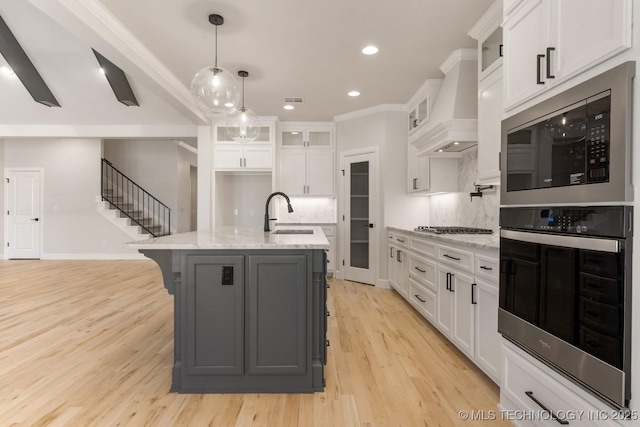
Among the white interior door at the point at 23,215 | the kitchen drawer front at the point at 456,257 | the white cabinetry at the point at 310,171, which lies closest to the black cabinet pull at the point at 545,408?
the kitchen drawer front at the point at 456,257

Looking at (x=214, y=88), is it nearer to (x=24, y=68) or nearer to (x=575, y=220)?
(x=575, y=220)

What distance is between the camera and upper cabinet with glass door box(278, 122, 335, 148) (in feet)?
20.1

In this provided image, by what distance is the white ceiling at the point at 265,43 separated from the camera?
2760 millimetres

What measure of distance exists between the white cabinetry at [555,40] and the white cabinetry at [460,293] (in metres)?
1.02

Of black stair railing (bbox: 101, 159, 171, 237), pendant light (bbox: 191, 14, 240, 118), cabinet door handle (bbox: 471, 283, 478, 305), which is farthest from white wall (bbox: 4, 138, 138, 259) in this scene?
cabinet door handle (bbox: 471, 283, 478, 305)

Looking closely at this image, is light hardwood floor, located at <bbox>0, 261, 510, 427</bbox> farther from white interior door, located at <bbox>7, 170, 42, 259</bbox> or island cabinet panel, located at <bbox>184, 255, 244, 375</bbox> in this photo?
white interior door, located at <bbox>7, 170, 42, 259</bbox>

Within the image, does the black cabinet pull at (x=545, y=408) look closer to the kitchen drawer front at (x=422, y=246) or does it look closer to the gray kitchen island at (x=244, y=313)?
the gray kitchen island at (x=244, y=313)

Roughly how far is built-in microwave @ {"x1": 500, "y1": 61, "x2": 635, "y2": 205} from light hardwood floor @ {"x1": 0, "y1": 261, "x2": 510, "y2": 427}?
1.31 metres

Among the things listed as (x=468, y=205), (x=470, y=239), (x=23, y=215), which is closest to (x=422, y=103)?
(x=468, y=205)

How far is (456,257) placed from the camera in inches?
107

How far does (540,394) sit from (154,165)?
9.06m

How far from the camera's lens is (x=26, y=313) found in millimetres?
3840

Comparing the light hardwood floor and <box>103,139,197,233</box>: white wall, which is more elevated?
<box>103,139,197,233</box>: white wall

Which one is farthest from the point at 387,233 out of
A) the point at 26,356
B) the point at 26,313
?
the point at 26,313
